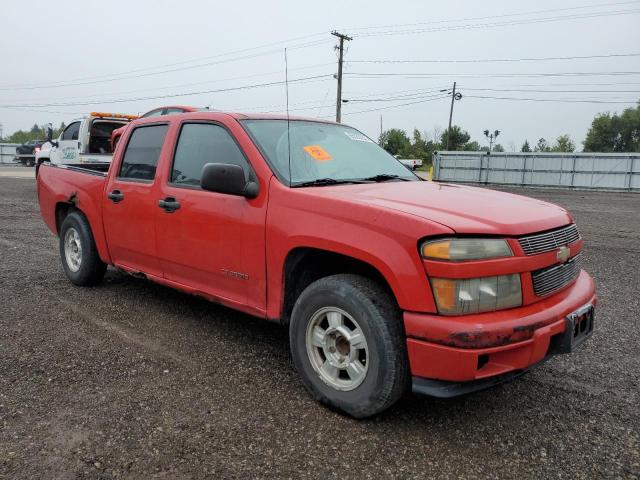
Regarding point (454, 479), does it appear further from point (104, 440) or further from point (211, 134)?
point (211, 134)

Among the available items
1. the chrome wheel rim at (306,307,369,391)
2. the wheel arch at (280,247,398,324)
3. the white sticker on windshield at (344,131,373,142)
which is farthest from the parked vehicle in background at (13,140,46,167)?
the chrome wheel rim at (306,307,369,391)

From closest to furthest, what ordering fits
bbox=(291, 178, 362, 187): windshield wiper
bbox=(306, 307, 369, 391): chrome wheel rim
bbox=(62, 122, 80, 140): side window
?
bbox=(306, 307, 369, 391): chrome wheel rim, bbox=(291, 178, 362, 187): windshield wiper, bbox=(62, 122, 80, 140): side window

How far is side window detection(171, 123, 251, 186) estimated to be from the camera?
362 cm

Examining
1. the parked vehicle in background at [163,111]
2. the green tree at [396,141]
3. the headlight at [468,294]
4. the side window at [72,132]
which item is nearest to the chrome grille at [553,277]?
the headlight at [468,294]

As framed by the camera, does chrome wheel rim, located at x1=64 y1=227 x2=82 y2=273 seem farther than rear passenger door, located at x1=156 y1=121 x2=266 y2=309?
Yes

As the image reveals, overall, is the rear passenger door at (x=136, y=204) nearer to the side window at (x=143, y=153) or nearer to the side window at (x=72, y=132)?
the side window at (x=143, y=153)

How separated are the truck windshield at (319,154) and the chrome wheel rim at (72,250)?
2.66m

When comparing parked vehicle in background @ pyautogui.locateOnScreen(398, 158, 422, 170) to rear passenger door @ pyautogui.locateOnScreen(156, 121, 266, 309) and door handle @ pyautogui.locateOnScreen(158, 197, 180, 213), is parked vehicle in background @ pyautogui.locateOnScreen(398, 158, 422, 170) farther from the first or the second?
door handle @ pyautogui.locateOnScreen(158, 197, 180, 213)

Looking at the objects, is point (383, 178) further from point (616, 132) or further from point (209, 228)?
point (616, 132)

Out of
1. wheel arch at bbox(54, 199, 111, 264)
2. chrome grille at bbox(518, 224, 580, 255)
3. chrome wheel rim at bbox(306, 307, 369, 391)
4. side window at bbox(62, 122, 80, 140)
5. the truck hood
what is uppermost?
side window at bbox(62, 122, 80, 140)

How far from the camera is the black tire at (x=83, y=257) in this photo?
16.5 feet

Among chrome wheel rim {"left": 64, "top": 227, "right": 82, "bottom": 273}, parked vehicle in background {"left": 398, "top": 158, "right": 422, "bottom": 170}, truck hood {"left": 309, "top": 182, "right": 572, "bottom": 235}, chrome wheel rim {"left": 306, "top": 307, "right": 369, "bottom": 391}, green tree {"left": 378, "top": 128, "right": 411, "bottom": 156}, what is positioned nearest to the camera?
truck hood {"left": 309, "top": 182, "right": 572, "bottom": 235}

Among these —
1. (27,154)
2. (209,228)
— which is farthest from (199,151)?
(27,154)

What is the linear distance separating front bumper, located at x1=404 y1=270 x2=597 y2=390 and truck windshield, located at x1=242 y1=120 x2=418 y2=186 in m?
1.31
